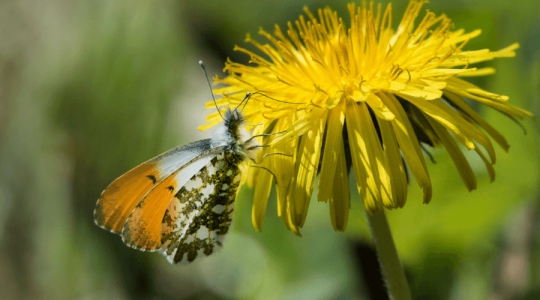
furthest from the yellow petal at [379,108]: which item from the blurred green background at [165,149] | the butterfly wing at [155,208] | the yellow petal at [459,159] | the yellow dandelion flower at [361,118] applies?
the blurred green background at [165,149]

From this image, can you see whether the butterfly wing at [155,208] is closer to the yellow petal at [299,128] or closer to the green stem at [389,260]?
the yellow petal at [299,128]

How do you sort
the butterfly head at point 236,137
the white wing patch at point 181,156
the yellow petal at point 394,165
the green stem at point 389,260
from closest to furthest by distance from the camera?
1. the yellow petal at point 394,165
2. the green stem at point 389,260
3. the butterfly head at point 236,137
4. the white wing patch at point 181,156

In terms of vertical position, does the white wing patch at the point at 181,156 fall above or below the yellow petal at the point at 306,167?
above

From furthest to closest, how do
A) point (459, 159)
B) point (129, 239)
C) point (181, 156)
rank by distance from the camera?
1. point (181, 156)
2. point (129, 239)
3. point (459, 159)

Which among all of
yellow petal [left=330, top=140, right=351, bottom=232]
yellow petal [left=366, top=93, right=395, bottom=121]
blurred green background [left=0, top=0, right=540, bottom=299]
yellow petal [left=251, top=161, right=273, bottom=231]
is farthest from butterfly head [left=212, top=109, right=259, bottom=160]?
blurred green background [left=0, top=0, right=540, bottom=299]

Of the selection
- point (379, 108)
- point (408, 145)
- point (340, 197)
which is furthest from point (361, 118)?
point (340, 197)

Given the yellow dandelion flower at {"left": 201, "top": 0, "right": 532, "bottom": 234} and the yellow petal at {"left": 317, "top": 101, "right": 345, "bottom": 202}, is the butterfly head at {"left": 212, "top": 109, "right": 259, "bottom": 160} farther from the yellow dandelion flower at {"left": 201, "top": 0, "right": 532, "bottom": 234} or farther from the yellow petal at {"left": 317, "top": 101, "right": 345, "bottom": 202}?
the yellow petal at {"left": 317, "top": 101, "right": 345, "bottom": 202}

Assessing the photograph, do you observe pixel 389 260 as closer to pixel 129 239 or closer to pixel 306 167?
pixel 306 167
